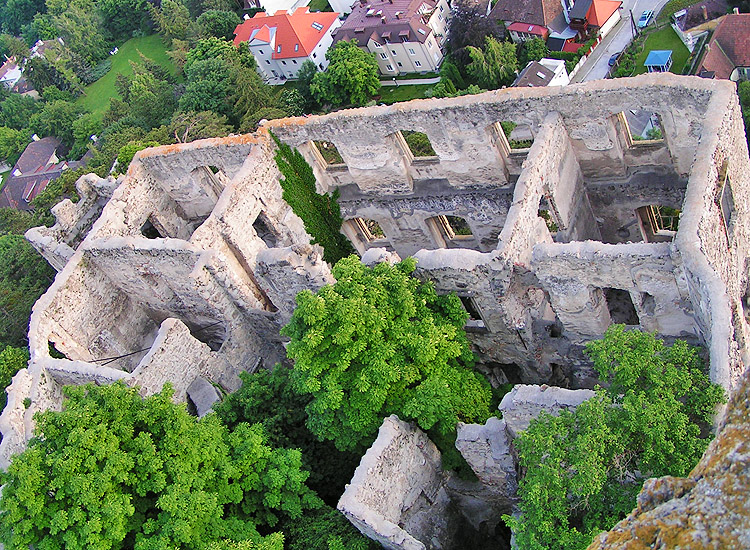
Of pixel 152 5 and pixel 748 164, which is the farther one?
pixel 152 5

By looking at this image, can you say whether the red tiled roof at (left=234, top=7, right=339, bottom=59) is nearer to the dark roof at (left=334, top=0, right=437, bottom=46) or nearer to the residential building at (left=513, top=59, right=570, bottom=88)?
the dark roof at (left=334, top=0, right=437, bottom=46)

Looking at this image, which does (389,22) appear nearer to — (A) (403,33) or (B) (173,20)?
(A) (403,33)

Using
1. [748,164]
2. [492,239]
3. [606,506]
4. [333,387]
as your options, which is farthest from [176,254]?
[748,164]

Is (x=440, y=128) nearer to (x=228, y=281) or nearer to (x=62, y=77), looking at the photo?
(x=228, y=281)

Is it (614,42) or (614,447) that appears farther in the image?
(614,42)

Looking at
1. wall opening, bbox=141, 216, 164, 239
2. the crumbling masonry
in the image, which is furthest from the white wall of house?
the crumbling masonry

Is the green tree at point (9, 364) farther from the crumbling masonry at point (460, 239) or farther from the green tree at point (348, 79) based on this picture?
the green tree at point (348, 79)

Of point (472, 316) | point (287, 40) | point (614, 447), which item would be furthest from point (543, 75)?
point (614, 447)
